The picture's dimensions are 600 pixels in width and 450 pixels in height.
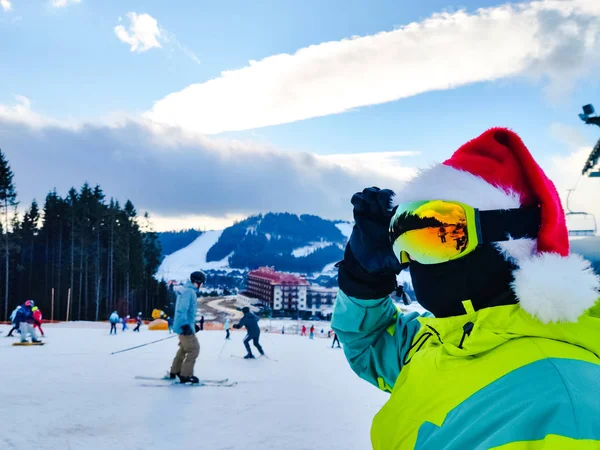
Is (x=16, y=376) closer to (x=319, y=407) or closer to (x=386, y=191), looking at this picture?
(x=319, y=407)

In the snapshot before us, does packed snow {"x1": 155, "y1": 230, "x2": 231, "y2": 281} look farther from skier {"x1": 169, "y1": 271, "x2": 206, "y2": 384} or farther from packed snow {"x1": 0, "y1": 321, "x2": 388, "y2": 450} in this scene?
skier {"x1": 169, "y1": 271, "x2": 206, "y2": 384}

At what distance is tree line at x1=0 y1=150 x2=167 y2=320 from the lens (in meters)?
43.3

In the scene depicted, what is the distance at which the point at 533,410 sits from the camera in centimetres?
77

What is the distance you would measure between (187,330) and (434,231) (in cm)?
636

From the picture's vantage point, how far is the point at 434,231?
3.70ft

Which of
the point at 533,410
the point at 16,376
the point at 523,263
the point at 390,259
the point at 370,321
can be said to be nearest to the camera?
the point at 533,410

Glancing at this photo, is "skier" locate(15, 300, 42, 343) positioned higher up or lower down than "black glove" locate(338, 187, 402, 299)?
lower down

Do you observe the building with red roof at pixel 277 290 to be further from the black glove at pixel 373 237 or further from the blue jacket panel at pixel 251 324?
the black glove at pixel 373 237

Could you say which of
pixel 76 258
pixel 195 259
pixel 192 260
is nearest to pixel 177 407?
pixel 76 258

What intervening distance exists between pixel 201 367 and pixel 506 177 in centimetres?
865

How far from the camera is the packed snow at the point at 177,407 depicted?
13.6 feet

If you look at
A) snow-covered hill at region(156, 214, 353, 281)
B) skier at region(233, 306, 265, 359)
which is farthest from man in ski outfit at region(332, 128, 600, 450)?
snow-covered hill at region(156, 214, 353, 281)

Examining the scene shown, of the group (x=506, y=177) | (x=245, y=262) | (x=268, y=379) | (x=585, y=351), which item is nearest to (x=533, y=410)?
(x=585, y=351)

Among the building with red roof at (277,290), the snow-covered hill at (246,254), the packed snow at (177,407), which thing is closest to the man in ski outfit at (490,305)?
the packed snow at (177,407)
